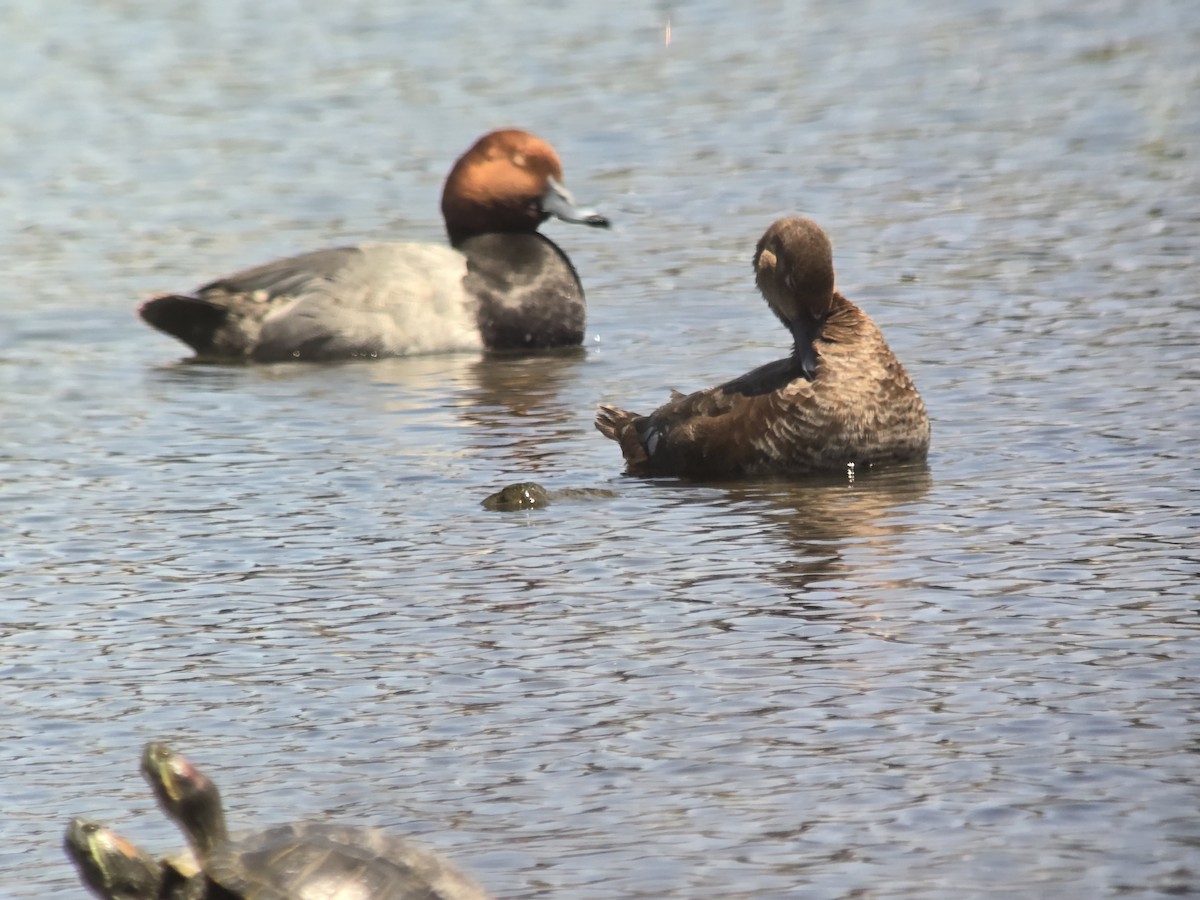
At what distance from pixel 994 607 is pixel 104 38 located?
16608 millimetres

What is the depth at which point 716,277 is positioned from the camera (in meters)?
14.1

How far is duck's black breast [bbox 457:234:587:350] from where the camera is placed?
13.1 meters

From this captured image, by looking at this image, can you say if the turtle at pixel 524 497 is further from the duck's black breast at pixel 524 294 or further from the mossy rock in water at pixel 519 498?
the duck's black breast at pixel 524 294

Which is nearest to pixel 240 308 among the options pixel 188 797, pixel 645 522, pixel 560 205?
pixel 560 205

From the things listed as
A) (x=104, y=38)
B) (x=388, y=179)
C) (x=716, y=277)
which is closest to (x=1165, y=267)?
(x=716, y=277)

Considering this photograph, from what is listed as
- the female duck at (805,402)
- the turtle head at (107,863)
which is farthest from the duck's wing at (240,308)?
the turtle head at (107,863)

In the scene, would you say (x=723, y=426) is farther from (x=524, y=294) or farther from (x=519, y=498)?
(x=524, y=294)

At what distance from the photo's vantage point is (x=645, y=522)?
29.2 feet

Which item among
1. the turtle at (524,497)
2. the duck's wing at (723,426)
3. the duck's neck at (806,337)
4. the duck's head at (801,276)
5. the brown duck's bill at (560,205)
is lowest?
the turtle at (524,497)

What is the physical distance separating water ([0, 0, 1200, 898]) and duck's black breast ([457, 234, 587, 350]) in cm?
28

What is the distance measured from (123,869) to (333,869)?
0.48 meters

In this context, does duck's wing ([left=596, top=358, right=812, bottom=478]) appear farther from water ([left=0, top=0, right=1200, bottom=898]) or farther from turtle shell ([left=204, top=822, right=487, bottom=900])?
turtle shell ([left=204, top=822, right=487, bottom=900])

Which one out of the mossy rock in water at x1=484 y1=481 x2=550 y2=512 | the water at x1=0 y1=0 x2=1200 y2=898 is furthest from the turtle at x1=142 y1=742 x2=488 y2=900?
the mossy rock in water at x1=484 y1=481 x2=550 y2=512

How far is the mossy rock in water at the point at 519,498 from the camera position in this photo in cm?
920
